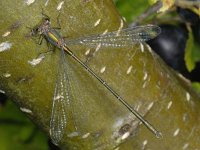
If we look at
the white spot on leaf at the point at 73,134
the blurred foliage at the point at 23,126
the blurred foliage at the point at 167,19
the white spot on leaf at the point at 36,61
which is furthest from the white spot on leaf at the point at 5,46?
the blurred foliage at the point at 23,126

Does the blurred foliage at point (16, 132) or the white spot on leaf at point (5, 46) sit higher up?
the white spot on leaf at point (5, 46)

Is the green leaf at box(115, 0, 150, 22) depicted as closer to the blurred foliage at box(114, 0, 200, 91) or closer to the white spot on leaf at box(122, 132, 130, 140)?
the blurred foliage at box(114, 0, 200, 91)

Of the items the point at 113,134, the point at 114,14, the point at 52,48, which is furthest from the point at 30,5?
the point at 113,134

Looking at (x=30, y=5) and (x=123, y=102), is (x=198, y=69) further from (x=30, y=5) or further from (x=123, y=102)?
(x=30, y=5)

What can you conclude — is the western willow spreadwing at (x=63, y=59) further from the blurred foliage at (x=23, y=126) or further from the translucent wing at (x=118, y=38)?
the blurred foliage at (x=23, y=126)

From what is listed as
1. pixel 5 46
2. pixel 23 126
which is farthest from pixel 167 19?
pixel 5 46

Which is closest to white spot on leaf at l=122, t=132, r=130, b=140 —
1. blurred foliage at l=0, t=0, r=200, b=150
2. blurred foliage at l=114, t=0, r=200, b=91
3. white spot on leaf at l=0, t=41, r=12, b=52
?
white spot on leaf at l=0, t=41, r=12, b=52

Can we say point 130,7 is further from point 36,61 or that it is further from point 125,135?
point 36,61
